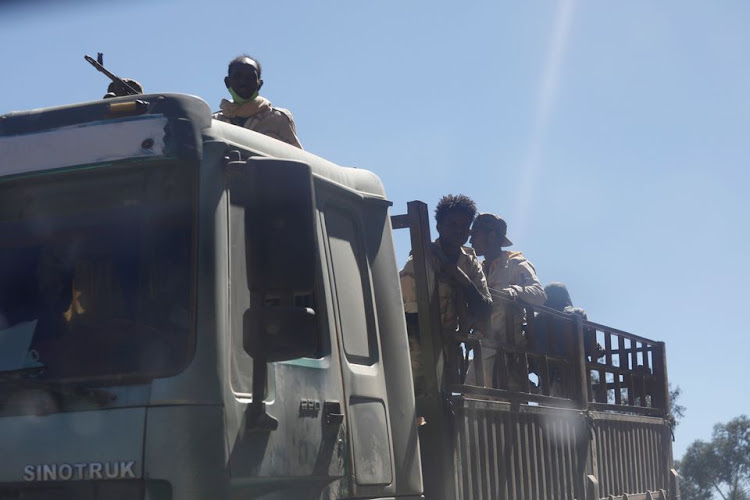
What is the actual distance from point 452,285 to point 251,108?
137cm

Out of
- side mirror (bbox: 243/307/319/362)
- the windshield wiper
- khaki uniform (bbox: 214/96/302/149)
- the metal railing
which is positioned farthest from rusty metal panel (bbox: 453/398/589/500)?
the windshield wiper

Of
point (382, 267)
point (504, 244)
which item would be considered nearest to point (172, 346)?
point (382, 267)

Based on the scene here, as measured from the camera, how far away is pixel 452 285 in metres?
5.68

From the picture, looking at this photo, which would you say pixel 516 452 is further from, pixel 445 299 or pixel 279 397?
pixel 279 397

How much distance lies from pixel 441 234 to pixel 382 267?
3.46 feet

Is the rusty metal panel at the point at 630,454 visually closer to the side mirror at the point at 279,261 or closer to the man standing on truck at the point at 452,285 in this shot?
the man standing on truck at the point at 452,285

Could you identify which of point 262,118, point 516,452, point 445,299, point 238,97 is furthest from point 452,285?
point 238,97

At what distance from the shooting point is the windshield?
362 cm

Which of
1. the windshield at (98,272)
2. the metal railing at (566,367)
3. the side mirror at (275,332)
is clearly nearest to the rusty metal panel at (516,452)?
the metal railing at (566,367)

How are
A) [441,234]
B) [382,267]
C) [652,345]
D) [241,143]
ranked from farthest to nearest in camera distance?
1. [652,345]
2. [441,234]
3. [382,267]
4. [241,143]

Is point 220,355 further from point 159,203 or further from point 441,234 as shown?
point 441,234

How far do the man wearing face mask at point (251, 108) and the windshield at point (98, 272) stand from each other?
70.0 inches

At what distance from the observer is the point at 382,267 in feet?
16.8

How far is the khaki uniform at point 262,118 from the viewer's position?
5594 millimetres
